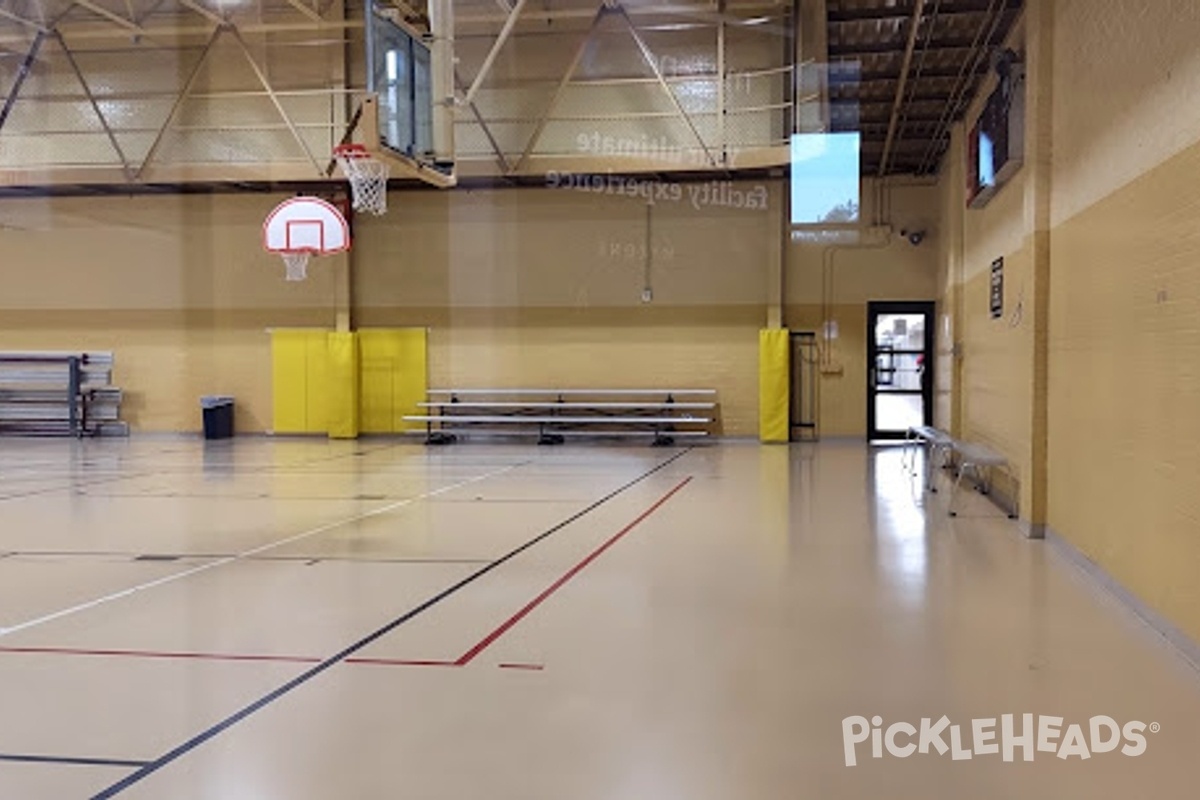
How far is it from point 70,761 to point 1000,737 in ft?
9.86

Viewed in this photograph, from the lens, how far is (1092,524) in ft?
20.2

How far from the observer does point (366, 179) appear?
12.3 meters

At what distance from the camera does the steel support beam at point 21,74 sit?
16719mm

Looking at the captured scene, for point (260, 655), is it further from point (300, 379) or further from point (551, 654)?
point (300, 379)

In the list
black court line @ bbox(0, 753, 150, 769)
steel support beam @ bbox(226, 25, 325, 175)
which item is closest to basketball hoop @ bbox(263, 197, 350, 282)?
steel support beam @ bbox(226, 25, 325, 175)

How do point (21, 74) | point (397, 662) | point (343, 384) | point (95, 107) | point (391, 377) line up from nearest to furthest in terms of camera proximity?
point (397, 662) < point (95, 107) < point (21, 74) < point (343, 384) < point (391, 377)

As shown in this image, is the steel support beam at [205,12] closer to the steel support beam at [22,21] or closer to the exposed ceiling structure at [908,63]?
the steel support beam at [22,21]

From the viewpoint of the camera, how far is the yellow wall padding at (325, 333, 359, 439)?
1712 centimetres

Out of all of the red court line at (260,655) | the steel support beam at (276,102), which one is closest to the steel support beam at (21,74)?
the steel support beam at (276,102)

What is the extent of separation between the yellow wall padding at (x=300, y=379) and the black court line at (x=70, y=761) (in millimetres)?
14253

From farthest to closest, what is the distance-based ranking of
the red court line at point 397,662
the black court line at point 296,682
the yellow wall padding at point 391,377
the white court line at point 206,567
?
the yellow wall padding at point 391,377
the white court line at point 206,567
the red court line at point 397,662
the black court line at point 296,682

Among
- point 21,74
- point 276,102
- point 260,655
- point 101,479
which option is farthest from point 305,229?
point 260,655

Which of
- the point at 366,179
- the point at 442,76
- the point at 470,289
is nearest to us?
the point at 442,76

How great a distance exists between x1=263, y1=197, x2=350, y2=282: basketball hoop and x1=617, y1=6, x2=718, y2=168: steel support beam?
5143mm
